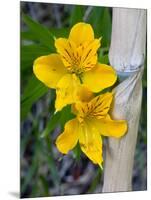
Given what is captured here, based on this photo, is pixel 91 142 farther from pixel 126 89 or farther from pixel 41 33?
pixel 41 33

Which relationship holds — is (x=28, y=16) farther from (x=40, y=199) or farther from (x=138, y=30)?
(x=40, y=199)

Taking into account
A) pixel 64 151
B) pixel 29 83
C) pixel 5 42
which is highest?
pixel 5 42

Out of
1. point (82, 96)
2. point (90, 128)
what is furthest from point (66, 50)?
point (90, 128)

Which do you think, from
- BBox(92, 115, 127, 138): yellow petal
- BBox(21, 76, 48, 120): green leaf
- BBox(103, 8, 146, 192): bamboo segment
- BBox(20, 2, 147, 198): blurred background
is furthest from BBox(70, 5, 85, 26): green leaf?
BBox(92, 115, 127, 138): yellow petal

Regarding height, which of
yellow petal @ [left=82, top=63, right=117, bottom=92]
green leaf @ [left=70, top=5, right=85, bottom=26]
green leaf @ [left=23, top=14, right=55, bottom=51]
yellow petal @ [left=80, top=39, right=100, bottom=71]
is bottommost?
yellow petal @ [left=82, top=63, right=117, bottom=92]

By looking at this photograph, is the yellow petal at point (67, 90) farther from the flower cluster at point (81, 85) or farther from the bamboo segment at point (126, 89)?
the bamboo segment at point (126, 89)

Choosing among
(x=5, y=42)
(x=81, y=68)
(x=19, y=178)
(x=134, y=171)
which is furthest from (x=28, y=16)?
(x=134, y=171)

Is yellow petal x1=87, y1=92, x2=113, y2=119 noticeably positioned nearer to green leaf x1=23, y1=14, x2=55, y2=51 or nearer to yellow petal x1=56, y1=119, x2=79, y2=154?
yellow petal x1=56, y1=119, x2=79, y2=154
